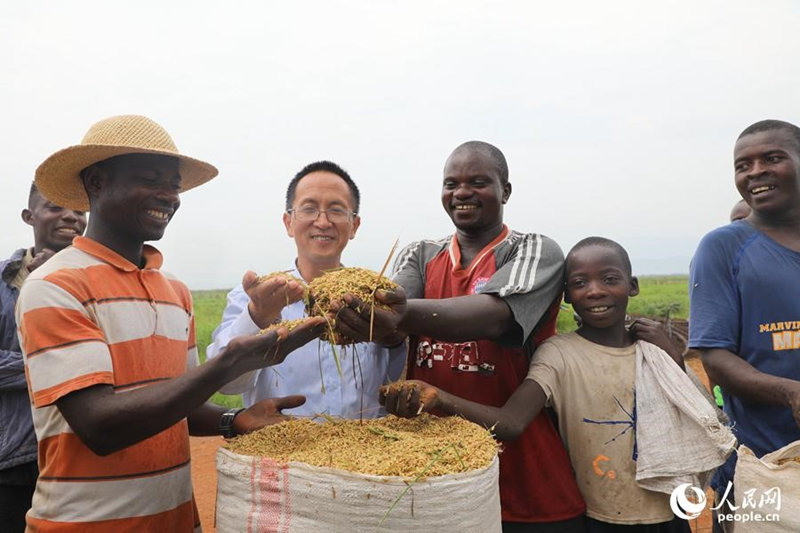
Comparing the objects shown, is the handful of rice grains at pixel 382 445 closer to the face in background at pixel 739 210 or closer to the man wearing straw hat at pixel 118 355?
the man wearing straw hat at pixel 118 355

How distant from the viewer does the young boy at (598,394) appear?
258cm

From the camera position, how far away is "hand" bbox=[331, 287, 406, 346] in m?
2.04

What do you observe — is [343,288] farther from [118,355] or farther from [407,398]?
[118,355]

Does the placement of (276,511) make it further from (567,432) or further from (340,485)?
(567,432)

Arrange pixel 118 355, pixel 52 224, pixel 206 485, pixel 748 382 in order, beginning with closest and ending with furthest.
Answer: pixel 118 355
pixel 748 382
pixel 52 224
pixel 206 485

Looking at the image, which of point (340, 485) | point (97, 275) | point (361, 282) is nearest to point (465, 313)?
point (361, 282)

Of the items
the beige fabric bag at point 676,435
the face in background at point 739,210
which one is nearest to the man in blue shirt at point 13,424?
the beige fabric bag at point 676,435

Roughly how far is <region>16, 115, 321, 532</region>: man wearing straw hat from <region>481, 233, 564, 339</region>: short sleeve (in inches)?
34.2

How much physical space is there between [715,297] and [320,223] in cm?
198

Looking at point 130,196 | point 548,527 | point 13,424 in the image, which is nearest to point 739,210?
point 548,527

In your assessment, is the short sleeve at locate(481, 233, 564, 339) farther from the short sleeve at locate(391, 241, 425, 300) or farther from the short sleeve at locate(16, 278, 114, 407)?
the short sleeve at locate(16, 278, 114, 407)

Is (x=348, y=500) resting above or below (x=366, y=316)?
below

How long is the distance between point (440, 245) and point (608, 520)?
150 centimetres

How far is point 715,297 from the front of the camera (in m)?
2.89
